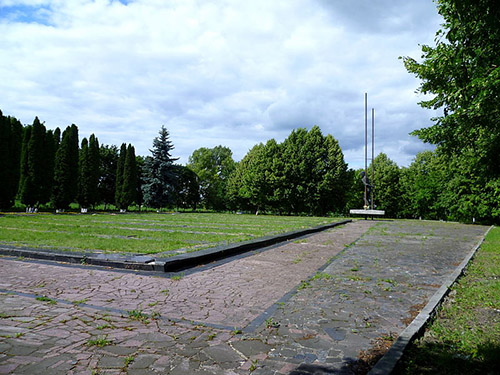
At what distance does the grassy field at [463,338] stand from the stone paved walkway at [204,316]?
0.41m

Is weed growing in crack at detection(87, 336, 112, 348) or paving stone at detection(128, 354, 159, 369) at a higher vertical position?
weed growing in crack at detection(87, 336, 112, 348)

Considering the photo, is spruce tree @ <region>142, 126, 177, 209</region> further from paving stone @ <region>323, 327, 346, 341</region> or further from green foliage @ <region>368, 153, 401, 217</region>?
paving stone @ <region>323, 327, 346, 341</region>

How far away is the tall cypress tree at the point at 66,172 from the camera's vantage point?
33.1 metres

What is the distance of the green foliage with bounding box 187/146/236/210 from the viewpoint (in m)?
63.2

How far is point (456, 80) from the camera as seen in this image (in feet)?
37.1

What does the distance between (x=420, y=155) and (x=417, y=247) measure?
6093 centimetres

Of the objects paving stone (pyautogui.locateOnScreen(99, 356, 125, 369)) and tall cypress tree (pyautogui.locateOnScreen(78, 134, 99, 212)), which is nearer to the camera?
paving stone (pyautogui.locateOnScreen(99, 356, 125, 369))

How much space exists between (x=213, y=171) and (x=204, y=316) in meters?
64.3

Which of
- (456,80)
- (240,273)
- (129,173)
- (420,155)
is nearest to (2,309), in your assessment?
(240,273)

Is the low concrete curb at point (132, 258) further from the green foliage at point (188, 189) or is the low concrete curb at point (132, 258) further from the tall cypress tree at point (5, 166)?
the green foliage at point (188, 189)

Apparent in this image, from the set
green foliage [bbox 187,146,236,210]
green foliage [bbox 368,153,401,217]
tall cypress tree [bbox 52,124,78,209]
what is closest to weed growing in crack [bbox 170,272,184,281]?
tall cypress tree [bbox 52,124,78,209]

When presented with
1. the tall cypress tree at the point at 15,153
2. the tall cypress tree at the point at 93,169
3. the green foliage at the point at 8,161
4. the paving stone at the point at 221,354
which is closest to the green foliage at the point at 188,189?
the tall cypress tree at the point at 93,169

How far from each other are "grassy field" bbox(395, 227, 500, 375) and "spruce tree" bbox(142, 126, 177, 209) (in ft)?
137

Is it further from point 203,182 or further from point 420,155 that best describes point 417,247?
point 420,155
